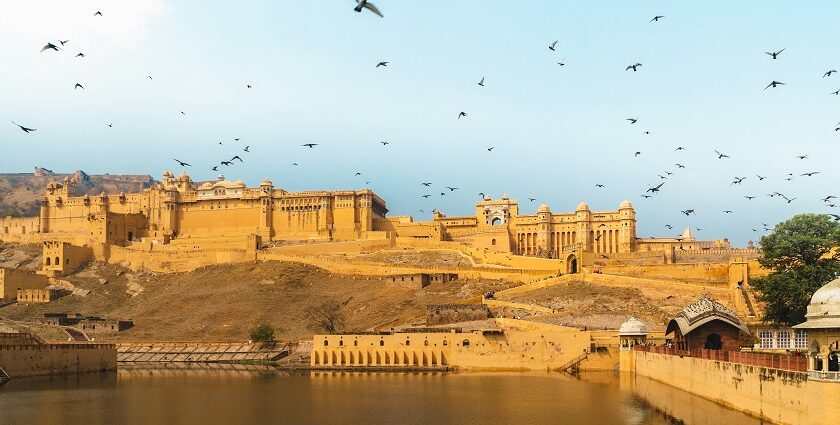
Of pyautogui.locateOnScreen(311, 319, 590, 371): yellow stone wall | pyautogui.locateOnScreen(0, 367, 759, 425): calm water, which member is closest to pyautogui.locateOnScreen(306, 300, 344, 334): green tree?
pyautogui.locateOnScreen(311, 319, 590, 371): yellow stone wall

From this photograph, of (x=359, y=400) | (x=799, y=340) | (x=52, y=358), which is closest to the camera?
(x=359, y=400)

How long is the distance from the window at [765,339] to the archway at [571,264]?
2634 centimetres

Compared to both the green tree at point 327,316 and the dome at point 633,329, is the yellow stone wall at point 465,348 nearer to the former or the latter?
the dome at point 633,329

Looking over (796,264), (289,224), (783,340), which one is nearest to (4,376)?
(783,340)

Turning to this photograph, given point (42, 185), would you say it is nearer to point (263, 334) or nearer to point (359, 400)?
point (263, 334)

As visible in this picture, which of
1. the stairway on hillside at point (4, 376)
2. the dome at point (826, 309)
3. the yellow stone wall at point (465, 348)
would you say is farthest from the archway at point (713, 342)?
the stairway on hillside at point (4, 376)

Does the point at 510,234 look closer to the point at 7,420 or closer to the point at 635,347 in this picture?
the point at 635,347

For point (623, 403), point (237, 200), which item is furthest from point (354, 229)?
point (623, 403)

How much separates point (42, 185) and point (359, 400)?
506 feet

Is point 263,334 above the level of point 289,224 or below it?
below

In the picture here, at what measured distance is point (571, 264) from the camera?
70250 millimetres

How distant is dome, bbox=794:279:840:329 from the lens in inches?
831

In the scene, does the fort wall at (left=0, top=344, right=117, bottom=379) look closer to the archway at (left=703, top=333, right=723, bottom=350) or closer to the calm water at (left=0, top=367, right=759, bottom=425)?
the calm water at (left=0, top=367, right=759, bottom=425)

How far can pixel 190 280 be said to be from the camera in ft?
258
